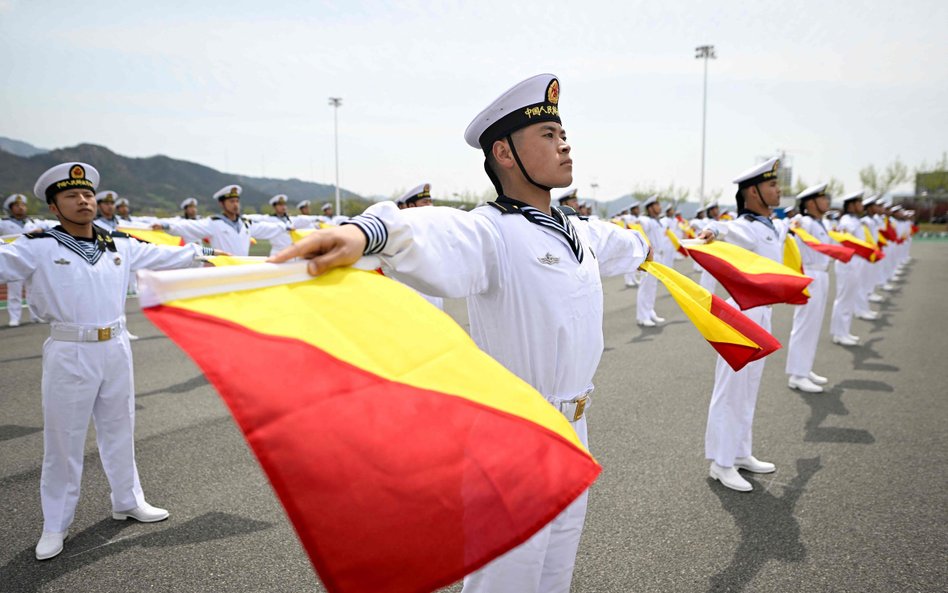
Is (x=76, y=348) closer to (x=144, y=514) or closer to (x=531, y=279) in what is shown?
(x=144, y=514)

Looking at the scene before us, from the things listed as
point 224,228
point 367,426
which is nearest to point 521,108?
point 367,426

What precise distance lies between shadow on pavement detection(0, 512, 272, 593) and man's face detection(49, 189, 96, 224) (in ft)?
6.37

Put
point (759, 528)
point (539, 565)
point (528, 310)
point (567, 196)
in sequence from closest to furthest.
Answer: point (539, 565) < point (528, 310) < point (759, 528) < point (567, 196)

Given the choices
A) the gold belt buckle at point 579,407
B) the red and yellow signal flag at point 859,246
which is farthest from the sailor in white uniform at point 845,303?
the gold belt buckle at point 579,407

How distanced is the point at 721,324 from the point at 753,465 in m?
2.01

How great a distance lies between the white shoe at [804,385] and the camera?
258 inches

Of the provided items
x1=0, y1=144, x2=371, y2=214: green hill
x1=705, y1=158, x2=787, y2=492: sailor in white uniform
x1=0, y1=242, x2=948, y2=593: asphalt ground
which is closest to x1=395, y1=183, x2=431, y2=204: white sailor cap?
x1=0, y1=242, x2=948, y2=593: asphalt ground

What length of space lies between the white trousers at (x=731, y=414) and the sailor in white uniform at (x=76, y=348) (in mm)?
3774

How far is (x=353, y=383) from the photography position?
128cm

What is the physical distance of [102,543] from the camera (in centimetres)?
346

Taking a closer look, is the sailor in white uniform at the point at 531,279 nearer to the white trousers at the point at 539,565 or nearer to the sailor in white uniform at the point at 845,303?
the white trousers at the point at 539,565

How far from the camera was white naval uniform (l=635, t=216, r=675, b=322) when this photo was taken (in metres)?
11.2

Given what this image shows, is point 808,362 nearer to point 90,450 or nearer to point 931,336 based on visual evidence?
point 931,336

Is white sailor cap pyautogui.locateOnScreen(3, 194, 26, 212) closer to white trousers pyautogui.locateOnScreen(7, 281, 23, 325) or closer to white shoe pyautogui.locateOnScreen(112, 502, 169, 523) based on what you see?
white trousers pyautogui.locateOnScreen(7, 281, 23, 325)
